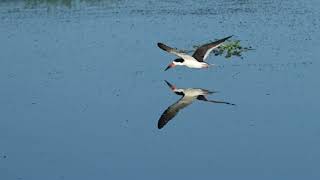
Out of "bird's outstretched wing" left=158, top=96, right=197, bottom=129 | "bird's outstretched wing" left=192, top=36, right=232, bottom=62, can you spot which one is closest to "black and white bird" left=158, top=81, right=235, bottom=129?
"bird's outstretched wing" left=158, top=96, right=197, bottom=129

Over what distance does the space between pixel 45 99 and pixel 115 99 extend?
1657 millimetres

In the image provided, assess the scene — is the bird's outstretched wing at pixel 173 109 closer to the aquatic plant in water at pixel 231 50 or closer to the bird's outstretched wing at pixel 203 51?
the bird's outstretched wing at pixel 203 51

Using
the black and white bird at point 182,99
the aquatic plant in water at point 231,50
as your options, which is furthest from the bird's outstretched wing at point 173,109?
the aquatic plant in water at point 231,50

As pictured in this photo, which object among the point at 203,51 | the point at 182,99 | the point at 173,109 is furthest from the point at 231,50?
the point at 173,109

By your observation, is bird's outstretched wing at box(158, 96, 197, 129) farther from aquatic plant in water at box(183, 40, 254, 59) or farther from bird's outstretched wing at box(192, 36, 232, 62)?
aquatic plant in water at box(183, 40, 254, 59)

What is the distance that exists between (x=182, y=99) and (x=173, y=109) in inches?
32.2

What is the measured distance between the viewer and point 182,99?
589 inches

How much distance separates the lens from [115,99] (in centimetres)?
1525

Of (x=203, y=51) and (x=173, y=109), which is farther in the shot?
(x=203, y=51)

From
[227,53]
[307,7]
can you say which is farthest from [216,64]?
[307,7]

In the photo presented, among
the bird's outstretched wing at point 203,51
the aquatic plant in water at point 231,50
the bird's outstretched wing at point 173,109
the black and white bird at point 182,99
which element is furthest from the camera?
the aquatic plant in water at point 231,50

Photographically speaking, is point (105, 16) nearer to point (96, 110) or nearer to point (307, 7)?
point (307, 7)

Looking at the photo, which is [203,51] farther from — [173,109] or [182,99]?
[173,109]

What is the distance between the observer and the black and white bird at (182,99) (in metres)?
13.4
